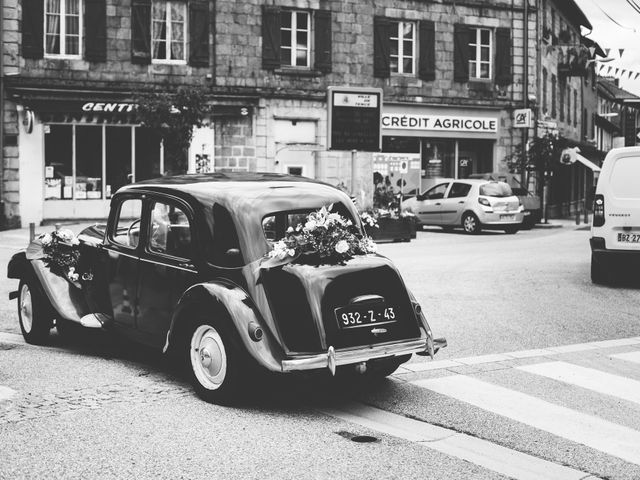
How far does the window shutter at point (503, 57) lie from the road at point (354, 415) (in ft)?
77.6

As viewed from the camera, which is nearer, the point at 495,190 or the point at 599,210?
the point at 599,210

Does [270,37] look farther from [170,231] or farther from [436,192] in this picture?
[170,231]

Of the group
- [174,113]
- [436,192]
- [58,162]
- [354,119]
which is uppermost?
[174,113]

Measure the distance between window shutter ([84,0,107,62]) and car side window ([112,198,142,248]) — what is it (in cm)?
1976

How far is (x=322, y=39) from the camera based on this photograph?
2905cm

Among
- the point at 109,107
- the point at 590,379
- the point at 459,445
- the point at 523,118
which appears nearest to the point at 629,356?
the point at 590,379

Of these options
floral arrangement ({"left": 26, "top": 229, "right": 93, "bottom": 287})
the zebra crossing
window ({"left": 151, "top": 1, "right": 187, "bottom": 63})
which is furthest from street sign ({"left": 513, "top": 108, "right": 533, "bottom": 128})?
floral arrangement ({"left": 26, "top": 229, "right": 93, "bottom": 287})

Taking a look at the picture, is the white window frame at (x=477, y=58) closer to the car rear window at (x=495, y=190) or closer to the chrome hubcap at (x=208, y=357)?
the car rear window at (x=495, y=190)

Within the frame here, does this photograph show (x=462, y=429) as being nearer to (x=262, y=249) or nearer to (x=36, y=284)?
(x=262, y=249)

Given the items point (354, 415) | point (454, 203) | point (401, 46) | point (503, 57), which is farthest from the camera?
point (503, 57)

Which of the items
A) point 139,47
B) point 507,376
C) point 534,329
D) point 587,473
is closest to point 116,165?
point 139,47

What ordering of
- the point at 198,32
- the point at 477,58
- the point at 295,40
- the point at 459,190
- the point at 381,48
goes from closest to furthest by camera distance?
the point at 459,190
the point at 198,32
the point at 295,40
the point at 381,48
the point at 477,58

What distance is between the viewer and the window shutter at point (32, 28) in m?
25.6

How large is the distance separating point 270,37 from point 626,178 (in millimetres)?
17105
